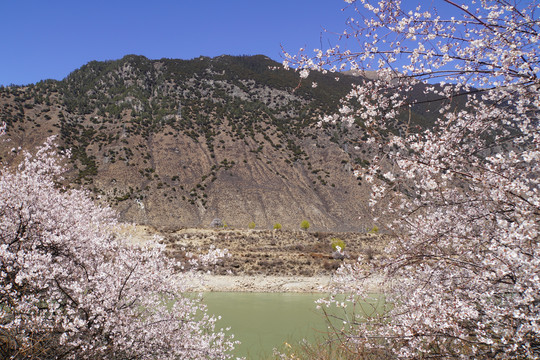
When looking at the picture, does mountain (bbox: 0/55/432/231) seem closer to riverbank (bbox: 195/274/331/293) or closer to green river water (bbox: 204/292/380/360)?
riverbank (bbox: 195/274/331/293)

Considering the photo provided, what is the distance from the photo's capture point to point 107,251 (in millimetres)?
6914

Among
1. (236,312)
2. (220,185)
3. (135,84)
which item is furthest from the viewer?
(135,84)

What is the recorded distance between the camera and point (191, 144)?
73.0m

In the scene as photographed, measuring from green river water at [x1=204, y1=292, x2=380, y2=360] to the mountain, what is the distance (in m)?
34.1

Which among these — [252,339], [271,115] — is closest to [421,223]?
[252,339]


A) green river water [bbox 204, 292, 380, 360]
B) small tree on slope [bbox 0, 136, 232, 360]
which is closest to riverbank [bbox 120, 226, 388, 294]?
green river water [bbox 204, 292, 380, 360]

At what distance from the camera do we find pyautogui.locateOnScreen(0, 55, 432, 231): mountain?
199 feet

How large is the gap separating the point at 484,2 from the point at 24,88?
87734mm

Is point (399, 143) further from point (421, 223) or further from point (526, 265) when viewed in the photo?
point (421, 223)

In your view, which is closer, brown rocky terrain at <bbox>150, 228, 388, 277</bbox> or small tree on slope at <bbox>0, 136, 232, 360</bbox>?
small tree on slope at <bbox>0, 136, 232, 360</bbox>

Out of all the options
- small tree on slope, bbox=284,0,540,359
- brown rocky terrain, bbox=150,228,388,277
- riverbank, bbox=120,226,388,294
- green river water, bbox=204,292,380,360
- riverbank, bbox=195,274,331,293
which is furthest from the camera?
brown rocky terrain, bbox=150,228,388,277

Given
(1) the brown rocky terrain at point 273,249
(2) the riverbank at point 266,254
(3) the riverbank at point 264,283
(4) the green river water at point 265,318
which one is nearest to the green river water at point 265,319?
(4) the green river water at point 265,318

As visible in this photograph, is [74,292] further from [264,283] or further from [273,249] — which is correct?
[273,249]

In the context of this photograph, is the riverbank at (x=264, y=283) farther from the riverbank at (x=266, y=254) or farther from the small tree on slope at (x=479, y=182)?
the small tree on slope at (x=479, y=182)
